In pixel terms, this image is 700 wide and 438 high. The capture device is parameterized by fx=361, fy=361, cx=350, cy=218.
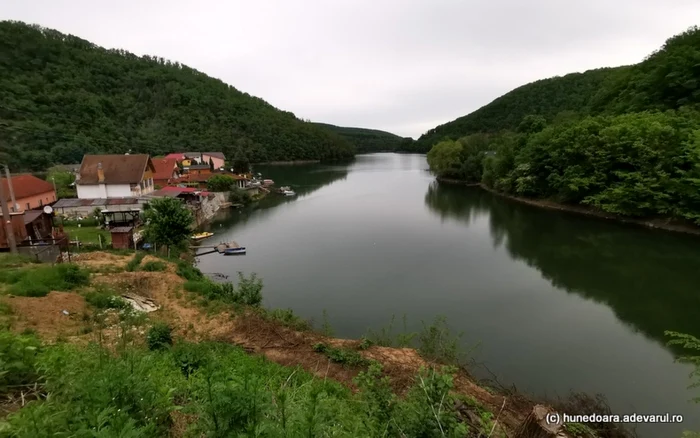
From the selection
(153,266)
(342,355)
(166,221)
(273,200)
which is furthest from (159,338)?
(273,200)

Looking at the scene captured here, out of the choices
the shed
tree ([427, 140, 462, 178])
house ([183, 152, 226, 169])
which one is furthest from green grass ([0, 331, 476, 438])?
house ([183, 152, 226, 169])

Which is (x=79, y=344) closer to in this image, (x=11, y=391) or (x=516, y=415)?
(x=11, y=391)

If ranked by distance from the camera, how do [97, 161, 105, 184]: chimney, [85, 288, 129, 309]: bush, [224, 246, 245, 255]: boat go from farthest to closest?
[97, 161, 105, 184]: chimney, [224, 246, 245, 255]: boat, [85, 288, 129, 309]: bush

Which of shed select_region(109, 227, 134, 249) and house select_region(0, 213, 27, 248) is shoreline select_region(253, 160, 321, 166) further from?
house select_region(0, 213, 27, 248)

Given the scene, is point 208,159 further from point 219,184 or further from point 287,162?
point 287,162

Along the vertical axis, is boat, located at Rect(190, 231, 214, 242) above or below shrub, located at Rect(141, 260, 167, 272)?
below

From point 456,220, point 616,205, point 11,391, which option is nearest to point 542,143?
point 616,205

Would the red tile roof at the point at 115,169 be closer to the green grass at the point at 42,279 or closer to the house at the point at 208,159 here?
the green grass at the point at 42,279
